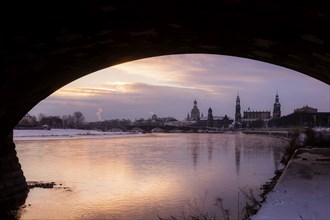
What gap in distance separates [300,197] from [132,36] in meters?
6.22

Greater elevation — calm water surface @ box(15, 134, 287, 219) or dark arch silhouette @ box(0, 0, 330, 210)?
dark arch silhouette @ box(0, 0, 330, 210)

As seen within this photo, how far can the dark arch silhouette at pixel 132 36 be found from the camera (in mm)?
8664

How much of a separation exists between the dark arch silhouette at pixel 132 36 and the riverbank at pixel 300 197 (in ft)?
10.5

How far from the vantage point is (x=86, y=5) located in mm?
8625

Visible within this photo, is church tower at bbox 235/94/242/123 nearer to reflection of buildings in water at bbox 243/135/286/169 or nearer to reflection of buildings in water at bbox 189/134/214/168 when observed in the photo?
reflection of buildings in water at bbox 189/134/214/168

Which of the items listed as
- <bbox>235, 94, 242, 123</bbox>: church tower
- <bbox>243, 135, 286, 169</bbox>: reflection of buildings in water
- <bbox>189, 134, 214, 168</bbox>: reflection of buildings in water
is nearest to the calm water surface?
<bbox>189, 134, 214, 168</bbox>: reflection of buildings in water

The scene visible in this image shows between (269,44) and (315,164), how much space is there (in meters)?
3.93

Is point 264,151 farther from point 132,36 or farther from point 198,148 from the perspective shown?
point 132,36

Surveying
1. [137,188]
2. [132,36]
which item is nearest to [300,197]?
[132,36]

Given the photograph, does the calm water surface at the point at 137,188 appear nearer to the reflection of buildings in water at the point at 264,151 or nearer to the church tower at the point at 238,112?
the reflection of buildings in water at the point at 264,151

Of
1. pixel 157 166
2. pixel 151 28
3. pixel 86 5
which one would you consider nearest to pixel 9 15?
pixel 86 5

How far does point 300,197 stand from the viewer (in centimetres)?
830

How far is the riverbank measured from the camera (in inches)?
282

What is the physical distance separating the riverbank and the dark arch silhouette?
126 inches
